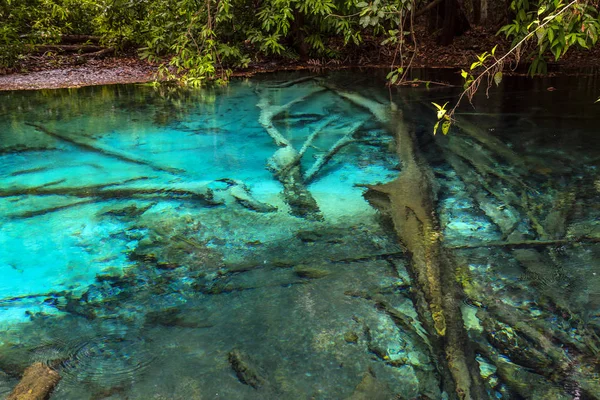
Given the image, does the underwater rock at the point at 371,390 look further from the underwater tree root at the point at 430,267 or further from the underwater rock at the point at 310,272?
the underwater rock at the point at 310,272

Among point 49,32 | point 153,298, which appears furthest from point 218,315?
point 49,32

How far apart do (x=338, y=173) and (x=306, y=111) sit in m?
1.83

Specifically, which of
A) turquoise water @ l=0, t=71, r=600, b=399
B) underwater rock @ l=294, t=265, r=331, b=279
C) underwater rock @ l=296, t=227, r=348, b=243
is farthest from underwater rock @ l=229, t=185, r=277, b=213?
underwater rock @ l=294, t=265, r=331, b=279

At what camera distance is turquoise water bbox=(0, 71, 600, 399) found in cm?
199

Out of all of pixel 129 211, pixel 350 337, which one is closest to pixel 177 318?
pixel 350 337

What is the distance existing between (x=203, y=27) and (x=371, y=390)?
20.0ft

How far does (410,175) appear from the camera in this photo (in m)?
3.71

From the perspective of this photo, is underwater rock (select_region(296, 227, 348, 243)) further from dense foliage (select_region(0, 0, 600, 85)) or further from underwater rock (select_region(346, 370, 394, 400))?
dense foliage (select_region(0, 0, 600, 85))

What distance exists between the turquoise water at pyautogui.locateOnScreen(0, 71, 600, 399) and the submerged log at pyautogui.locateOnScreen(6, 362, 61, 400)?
3 cm

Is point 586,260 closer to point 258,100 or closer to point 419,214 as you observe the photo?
point 419,214

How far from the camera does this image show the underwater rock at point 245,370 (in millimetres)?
1928

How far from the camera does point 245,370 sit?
6.52 ft

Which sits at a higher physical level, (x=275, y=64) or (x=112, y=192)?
(x=275, y=64)

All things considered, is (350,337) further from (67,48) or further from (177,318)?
(67,48)
